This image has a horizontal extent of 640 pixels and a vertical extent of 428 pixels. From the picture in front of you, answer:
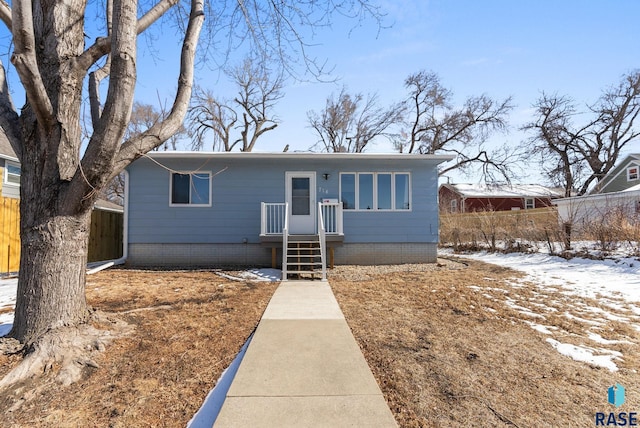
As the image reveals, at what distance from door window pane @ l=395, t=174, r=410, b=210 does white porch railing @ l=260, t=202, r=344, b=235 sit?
193 centimetres

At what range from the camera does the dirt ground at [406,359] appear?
2.06 m

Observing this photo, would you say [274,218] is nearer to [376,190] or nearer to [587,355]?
[376,190]

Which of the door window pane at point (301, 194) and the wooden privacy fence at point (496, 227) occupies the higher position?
the door window pane at point (301, 194)

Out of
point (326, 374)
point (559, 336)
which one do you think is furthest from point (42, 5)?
point (559, 336)

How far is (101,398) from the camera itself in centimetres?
221

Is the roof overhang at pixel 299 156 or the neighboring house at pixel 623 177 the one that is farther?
the neighboring house at pixel 623 177

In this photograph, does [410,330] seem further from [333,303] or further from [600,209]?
[600,209]

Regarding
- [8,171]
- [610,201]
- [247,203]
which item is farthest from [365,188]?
[8,171]

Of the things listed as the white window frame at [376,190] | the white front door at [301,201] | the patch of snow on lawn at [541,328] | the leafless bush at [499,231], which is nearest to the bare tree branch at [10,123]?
the patch of snow on lawn at [541,328]

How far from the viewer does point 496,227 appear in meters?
11.2

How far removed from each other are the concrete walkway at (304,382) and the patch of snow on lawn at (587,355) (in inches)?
83.1

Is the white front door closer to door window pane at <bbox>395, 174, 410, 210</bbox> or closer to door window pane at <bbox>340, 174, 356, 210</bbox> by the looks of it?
door window pane at <bbox>340, 174, 356, 210</bbox>

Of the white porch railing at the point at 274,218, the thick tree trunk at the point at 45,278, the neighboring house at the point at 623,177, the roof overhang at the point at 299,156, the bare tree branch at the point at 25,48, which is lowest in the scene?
the thick tree trunk at the point at 45,278

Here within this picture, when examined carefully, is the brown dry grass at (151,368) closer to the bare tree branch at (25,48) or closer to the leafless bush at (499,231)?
the bare tree branch at (25,48)
